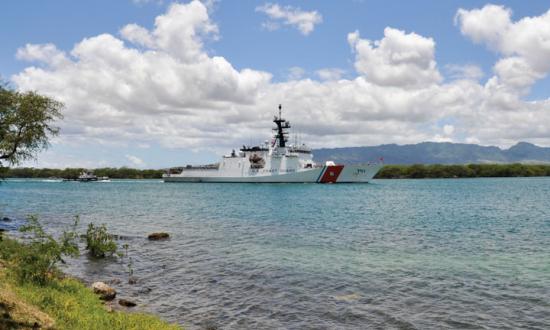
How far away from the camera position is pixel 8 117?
3156cm

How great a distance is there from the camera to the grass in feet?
29.6

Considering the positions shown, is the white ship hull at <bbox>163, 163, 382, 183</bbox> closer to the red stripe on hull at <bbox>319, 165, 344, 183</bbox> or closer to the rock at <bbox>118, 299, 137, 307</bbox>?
the red stripe on hull at <bbox>319, 165, 344, 183</bbox>

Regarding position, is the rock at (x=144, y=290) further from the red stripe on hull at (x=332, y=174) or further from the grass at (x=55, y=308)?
the red stripe on hull at (x=332, y=174)

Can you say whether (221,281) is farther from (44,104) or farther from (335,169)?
(335,169)

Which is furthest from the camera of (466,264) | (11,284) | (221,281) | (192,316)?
(466,264)

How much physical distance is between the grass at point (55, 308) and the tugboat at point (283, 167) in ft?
333

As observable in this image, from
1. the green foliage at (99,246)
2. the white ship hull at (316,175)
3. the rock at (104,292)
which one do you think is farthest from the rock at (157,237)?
the white ship hull at (316,175)

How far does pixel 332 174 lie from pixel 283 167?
1434cm

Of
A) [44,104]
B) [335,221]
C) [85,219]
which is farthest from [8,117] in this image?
[335,221]

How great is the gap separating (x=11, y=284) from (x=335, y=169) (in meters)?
108

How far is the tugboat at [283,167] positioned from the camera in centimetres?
11569

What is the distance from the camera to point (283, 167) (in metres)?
116

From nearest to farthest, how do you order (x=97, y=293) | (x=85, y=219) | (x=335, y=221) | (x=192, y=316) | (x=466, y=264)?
(x=192, y=316) < (x=97, y=293) < (x=466, y=264) < (x=335, y=221) < (x=85, y=219)

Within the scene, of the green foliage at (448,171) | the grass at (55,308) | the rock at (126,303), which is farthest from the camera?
the green foliage at (448,171)
